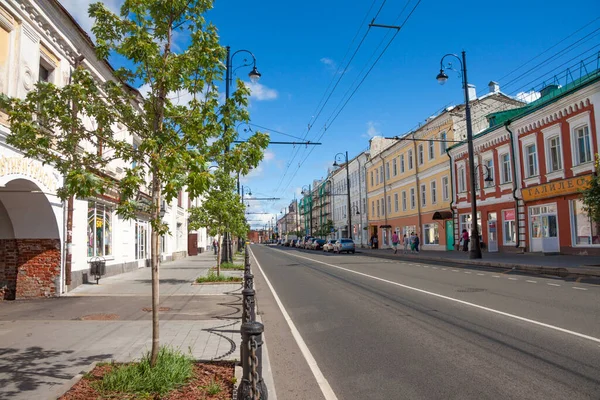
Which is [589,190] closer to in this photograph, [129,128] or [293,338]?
[293,338]

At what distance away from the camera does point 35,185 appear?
424 inches

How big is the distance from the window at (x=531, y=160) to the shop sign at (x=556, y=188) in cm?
104

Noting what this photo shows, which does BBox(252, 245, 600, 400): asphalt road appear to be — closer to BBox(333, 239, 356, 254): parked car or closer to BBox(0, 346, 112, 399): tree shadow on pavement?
BBox(0, 346, 112, 399): tree shadow on pavement

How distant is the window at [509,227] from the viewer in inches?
1092

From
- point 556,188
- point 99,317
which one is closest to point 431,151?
point 556,188

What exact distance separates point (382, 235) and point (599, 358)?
46.3m

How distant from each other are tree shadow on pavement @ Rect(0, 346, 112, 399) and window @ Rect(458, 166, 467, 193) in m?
31.5

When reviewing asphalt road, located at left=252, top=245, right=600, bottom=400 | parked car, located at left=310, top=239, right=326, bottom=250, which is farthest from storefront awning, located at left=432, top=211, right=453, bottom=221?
asphalt road, located at left=252, top=245, right=600, bottom=400

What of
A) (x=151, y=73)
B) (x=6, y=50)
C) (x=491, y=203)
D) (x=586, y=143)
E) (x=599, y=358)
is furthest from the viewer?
(x=491, y=203)

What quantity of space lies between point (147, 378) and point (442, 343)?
4190mm

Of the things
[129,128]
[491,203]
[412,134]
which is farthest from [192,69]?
[412,134]

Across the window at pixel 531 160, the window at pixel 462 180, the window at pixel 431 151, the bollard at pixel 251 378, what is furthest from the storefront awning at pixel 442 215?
the bollard at pixel 251 378

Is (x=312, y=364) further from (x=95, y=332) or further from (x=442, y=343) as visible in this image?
(x=95, y=332)

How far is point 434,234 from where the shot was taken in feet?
126
